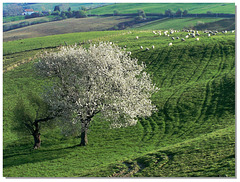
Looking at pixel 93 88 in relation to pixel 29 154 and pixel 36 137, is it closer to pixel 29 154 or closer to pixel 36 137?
pixel 36 137

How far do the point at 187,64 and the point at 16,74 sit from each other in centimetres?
4673

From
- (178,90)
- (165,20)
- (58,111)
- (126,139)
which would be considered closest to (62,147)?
(58,111)

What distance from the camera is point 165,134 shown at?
4475 centimetres

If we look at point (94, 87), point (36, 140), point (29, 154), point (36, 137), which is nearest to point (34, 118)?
point (36, 137)

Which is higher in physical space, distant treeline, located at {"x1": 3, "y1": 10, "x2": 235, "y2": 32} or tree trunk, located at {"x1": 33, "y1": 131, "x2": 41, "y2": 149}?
distant treeline, located at {"x1": 3, "y1": 10, "x2": 235, "y2": 32}

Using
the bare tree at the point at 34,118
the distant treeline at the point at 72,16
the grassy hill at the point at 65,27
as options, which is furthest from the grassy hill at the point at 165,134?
the distant treeline at the point at 72,16

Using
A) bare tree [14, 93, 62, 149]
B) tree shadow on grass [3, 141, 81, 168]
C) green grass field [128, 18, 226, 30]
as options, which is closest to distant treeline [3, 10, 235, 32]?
green grass field [128, 18, 226, 30]

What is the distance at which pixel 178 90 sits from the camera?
6059 centimetres

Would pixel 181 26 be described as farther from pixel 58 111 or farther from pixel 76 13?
pixel 58 111

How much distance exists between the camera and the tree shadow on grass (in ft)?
135

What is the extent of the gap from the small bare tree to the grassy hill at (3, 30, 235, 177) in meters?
4.87

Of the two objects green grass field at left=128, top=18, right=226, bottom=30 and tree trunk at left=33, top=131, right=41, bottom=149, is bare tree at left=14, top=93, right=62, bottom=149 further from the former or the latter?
green grass field at left=128, top=18, right=226, bottom=30

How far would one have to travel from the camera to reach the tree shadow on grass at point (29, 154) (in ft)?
135

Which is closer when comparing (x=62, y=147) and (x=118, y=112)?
(x=118, y=112)
